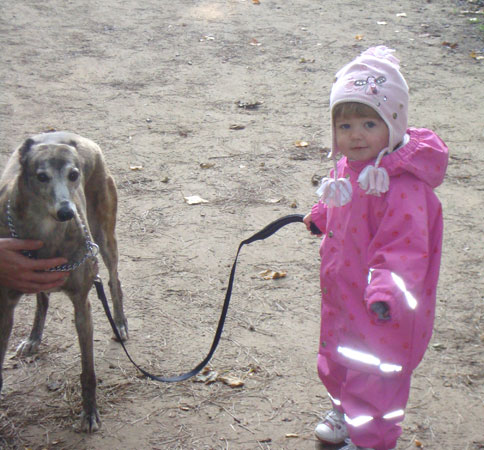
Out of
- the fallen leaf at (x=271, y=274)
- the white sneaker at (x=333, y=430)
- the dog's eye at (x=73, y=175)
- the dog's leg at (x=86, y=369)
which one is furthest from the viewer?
the fallen leaf at (x=271, y=274)

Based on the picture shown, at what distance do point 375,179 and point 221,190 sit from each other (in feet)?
12.3

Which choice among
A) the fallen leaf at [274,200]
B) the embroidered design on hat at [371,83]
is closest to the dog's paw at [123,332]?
the fallen leaf at [274,200]

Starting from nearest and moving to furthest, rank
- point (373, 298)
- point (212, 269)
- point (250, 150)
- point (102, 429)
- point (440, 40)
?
point (373, 298)
point (102, 429)
point (212, 269)
point (250, 150)
point (440, 40)

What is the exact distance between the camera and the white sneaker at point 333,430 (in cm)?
382

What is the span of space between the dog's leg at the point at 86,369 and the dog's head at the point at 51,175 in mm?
679

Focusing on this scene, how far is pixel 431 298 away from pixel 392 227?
45cm

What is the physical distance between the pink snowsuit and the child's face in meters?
0.07

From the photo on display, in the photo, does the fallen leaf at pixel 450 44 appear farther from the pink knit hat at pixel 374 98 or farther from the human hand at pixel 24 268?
the human hand at pixel 24 268

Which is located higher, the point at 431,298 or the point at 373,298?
the point at 373,298

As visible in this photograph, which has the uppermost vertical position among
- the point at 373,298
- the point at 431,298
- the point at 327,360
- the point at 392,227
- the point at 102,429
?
the point at 392,227

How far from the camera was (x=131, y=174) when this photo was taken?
A: 7094mm

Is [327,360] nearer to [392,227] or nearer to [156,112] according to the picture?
[392,227]

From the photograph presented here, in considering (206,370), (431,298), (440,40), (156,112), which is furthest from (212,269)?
(440,40)

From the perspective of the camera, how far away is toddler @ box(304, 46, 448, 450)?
304cm
